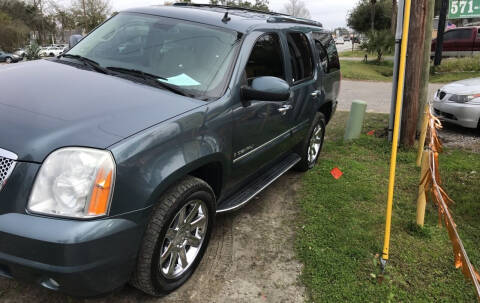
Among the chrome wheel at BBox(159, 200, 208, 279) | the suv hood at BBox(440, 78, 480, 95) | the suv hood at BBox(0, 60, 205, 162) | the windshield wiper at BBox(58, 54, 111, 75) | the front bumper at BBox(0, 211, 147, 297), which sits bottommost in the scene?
the chrome wheel at BBox(159, 200, 208, 279)

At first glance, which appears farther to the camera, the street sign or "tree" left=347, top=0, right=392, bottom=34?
"tree" left=347, top=0, right=392, bottom=34

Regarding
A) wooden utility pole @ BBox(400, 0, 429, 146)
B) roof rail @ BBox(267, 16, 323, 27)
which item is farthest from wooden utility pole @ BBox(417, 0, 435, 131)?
roof rail @ BBox(267, 16, 323, 27)

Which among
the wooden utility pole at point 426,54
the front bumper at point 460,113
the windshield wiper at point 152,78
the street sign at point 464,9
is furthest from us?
the street sign at point 464,9

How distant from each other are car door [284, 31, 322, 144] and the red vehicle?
1919cm

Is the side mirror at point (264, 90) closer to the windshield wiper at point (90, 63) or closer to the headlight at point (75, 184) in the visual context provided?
the windshield wiper at point (90, 63)

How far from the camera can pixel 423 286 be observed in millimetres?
2863

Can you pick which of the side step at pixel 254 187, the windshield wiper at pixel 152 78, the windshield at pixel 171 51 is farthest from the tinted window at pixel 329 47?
the windshield wiper at pixel 152 78

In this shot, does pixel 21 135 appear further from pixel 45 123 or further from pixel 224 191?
pixel 224 191

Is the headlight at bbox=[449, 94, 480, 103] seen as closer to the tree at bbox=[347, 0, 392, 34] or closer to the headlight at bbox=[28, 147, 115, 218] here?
the headlight at bbox=[28, 147, 115, 218]

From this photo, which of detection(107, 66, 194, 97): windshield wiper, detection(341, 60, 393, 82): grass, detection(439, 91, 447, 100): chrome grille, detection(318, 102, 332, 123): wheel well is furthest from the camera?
detection(341, 60, 393, 82): grass

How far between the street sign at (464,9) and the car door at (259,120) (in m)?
11.3

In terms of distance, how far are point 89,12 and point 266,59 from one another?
56.2 m

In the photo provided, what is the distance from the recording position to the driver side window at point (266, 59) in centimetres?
329

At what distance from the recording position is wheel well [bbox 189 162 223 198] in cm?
281
